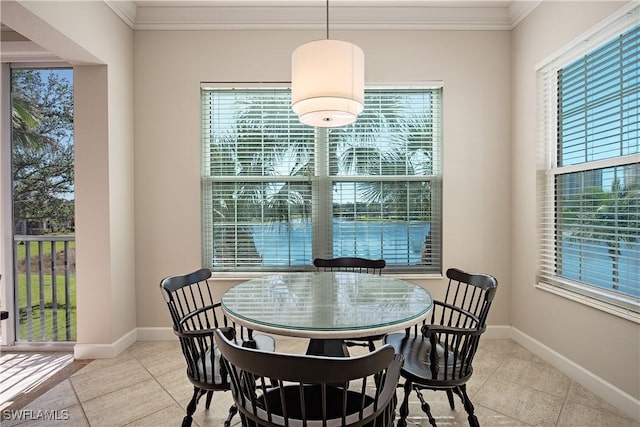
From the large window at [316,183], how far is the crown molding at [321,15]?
1.99ft

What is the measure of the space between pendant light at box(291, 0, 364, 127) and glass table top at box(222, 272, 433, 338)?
104 centimetres

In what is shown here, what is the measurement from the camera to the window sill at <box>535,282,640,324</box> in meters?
2.20

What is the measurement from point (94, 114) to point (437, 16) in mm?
3153

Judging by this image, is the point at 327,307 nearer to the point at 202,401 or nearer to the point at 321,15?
the point at 202,401

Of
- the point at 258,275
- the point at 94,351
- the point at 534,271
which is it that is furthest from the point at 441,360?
the point at 94,351

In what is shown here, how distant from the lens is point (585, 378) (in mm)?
2531

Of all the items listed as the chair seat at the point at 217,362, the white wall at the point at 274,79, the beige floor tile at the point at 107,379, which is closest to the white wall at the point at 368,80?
the white wall at the point at 274,79

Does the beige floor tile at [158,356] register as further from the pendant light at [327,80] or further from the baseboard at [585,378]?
the baseboard at [585,378]

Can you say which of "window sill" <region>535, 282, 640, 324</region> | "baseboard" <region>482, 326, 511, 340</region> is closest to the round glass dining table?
"window sill" <region>535, 282, 640, 324</region>

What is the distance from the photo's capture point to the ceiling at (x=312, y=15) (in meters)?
3.29

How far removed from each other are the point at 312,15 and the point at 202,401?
3297 millimetres

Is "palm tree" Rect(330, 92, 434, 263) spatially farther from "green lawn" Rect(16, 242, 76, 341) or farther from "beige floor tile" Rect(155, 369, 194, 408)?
"green lawn" Rect(16, 242, 76, 341)

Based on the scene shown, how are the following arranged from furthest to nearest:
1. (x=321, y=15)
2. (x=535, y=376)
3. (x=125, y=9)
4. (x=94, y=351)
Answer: (x=321, y=15)
(x=125, y=9)
(x=94, y=351)
(x=535, y=376)

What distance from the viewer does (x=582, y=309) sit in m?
2.57
